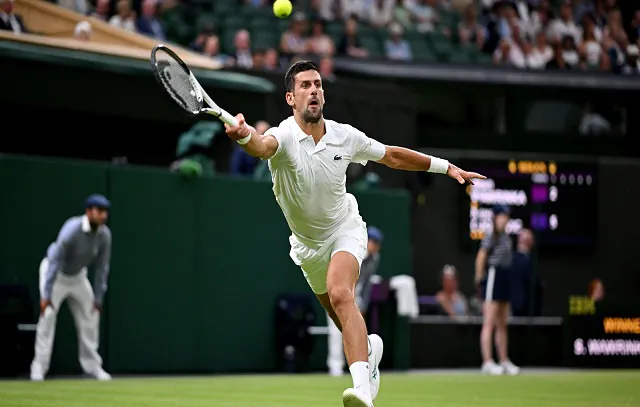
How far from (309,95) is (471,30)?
17.8 metres

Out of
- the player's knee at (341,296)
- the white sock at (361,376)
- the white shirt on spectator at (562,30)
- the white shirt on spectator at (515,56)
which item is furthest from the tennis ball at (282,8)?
the white shirt on spectator at (562,30)

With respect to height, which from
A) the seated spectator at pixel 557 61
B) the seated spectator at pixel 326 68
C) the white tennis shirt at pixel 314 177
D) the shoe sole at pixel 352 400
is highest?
the seated spectator at pixel 557 61

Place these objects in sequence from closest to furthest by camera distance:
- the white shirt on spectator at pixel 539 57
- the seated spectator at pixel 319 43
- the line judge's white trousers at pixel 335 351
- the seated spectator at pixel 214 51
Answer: the line judge's white trousers at pixel 335 351 → the seated spectator at pixel 214 51 → the seated spectator at pixel 319 43 → the white shirt on spectator at pixel 539 57

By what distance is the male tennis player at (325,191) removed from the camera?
8.04 m

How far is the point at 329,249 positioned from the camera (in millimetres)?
8711

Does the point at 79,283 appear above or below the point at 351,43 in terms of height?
below

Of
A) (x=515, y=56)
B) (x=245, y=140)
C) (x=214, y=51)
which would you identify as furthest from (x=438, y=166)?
(x=515, y=56)

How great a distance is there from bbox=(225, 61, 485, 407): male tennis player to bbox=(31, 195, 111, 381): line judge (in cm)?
610

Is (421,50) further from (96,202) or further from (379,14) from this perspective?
(96,202)

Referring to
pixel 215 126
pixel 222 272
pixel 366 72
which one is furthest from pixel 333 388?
pixel 366 72

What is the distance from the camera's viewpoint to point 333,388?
1298 cm

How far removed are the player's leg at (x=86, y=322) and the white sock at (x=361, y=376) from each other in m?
7.60

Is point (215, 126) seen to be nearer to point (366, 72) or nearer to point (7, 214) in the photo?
point (7, 214)

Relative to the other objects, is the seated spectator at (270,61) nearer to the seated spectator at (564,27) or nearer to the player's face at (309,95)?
the seated spectator at (564,27)
